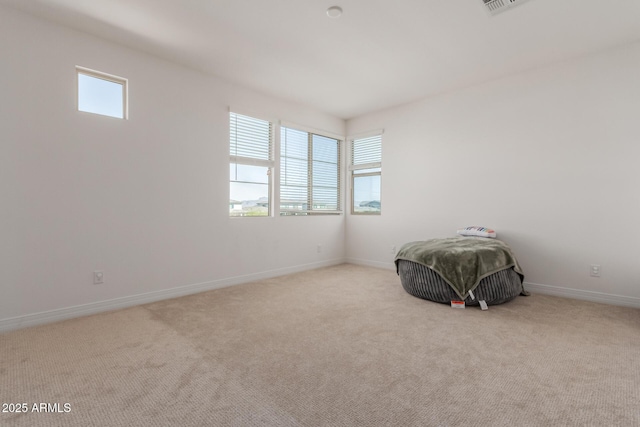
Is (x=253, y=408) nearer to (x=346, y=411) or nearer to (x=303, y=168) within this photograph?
(x=346, y=411)

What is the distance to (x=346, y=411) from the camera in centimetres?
157

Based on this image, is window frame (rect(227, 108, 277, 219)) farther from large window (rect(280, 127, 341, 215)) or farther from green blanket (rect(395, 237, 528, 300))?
green blanket (rect(395, 237, 528, 300))

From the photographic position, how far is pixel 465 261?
3248mm

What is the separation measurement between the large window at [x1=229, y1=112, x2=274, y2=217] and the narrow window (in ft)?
4.13

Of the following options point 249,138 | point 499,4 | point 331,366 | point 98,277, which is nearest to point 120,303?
point 98,277

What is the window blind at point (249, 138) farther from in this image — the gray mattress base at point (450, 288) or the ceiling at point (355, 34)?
the gray mattress base at point (450, 288)

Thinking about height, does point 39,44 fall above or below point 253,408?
above

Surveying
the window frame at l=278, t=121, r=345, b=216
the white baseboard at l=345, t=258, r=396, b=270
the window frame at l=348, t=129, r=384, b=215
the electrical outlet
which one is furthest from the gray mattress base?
the electrical outlet

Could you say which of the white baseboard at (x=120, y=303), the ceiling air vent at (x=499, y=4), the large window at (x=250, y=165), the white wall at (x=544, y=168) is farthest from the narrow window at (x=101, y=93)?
the white wall at (x=544, y=168)

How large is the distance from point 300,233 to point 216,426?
365 cm

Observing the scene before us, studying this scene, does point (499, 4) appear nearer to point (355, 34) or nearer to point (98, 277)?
point (355, 34)

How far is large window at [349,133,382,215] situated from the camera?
5406mm

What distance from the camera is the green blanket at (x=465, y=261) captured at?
3.20m

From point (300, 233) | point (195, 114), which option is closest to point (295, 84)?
point (195, 114)
